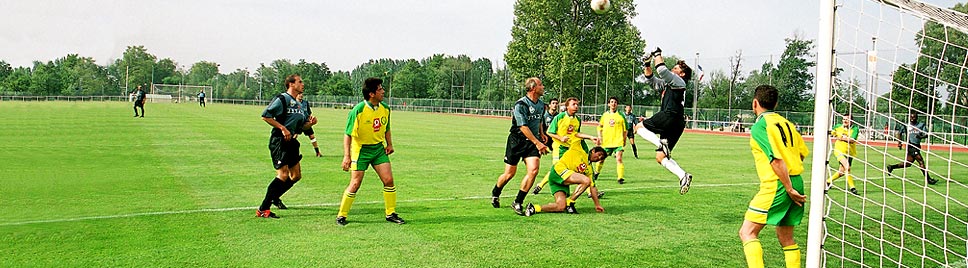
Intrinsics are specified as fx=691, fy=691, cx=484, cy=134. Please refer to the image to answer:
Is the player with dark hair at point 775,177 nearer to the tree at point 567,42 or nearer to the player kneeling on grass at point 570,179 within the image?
the player kneeling on grass at point 570,179

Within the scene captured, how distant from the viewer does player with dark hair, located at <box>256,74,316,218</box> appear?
8.48 m

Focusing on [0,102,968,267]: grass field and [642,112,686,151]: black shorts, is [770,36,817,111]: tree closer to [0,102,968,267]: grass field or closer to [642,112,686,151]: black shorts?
[0,102,968,267]: grass field

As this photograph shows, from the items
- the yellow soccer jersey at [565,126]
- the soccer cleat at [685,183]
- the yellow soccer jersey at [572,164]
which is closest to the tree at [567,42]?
the yellow soccer jersey at [565,126]

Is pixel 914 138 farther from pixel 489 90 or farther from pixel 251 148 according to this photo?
pixel 489 90

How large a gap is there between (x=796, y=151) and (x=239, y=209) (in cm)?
659

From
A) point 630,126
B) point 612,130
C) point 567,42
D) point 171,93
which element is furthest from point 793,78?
point 171,93

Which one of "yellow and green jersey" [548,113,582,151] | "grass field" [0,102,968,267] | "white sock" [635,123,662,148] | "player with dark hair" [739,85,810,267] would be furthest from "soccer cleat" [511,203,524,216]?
"player with dark hair" [739,85,810,267]

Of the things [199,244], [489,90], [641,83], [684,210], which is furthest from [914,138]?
[489,90]

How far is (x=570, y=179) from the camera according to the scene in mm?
8953

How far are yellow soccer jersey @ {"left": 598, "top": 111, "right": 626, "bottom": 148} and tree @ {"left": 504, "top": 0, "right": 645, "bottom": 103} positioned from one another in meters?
46.3

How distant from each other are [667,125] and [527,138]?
179 centimetres

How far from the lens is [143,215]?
8.13 m

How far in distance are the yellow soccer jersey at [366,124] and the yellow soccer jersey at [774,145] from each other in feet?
14.1

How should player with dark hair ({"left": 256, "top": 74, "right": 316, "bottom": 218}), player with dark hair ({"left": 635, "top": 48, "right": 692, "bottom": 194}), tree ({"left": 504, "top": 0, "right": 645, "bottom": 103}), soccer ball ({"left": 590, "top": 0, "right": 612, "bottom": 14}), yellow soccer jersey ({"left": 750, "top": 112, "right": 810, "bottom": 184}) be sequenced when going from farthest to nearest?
tree ({"left": 504, "top": 0, "right": 645, "bottom": 103})
soccer ball ({"left": 590, "top": 0, "right": 612, "bottom": 14})
player with dark hair ({"left": 256, "top": 74, "right": 316, "bottom": 218})
player with dark hair ({"left": 635, "top": 48, "right": 692, "bottom": 194})
yellow soccer jersey ({"left": 750, "top": 112, "right": 810, "bottom": 184})
